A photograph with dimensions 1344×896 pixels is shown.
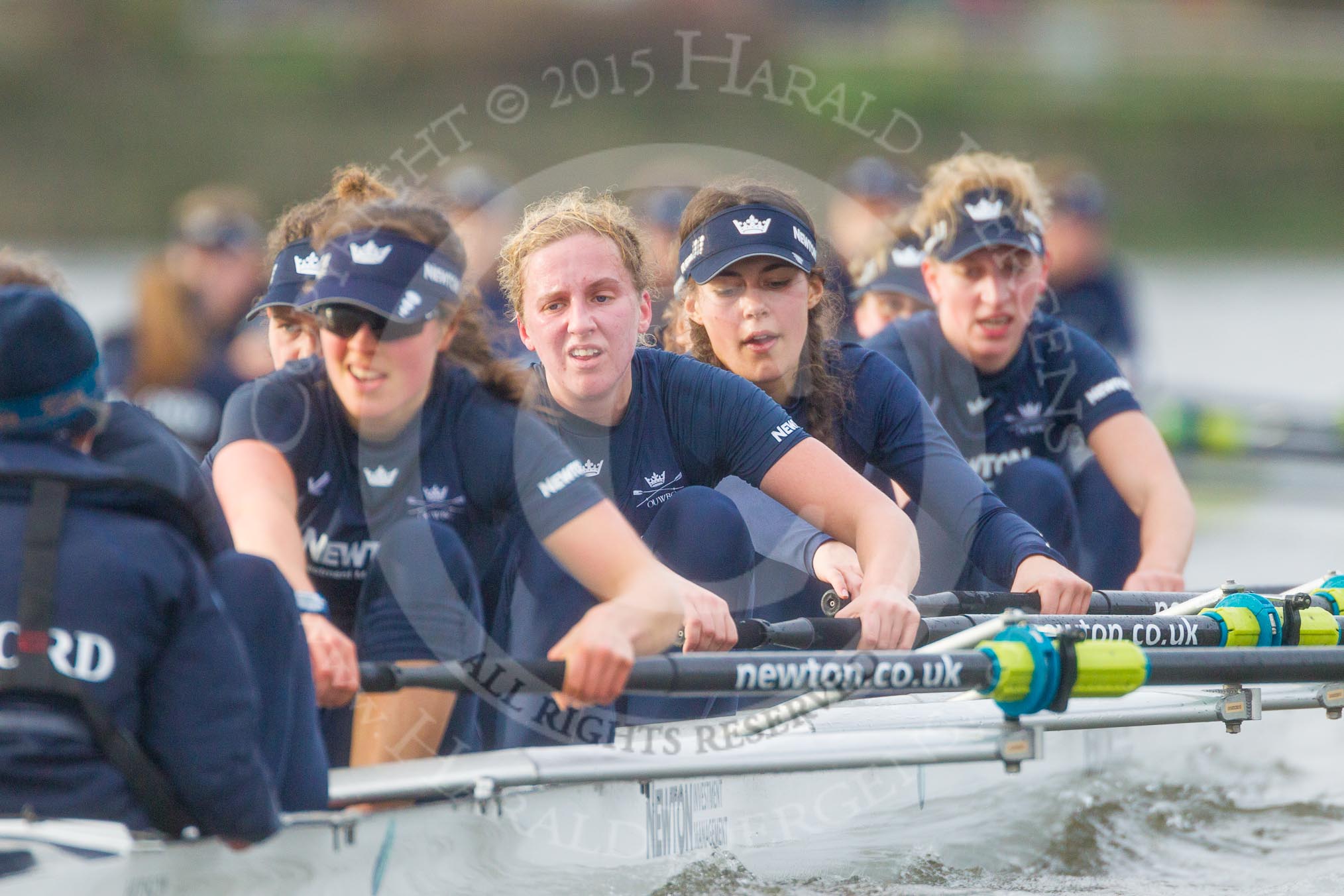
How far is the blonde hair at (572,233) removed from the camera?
2924mm

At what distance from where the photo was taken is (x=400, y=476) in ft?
9.04

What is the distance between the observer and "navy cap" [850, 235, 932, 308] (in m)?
4.45

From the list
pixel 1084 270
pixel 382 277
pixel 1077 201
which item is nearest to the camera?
pixel 382 277

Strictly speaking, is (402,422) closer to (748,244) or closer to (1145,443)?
(748,244)

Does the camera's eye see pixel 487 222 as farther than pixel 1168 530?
Yes

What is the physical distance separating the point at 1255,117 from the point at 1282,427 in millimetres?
18217

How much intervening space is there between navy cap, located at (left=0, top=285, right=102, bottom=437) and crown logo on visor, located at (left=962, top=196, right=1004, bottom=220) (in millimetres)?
2490

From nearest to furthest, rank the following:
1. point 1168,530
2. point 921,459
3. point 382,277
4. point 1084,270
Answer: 1. point 382,277
2. point 921,459
3. point 1168,530
4. point 1084,270

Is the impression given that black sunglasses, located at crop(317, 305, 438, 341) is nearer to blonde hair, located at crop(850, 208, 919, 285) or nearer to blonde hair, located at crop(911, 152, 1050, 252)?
blonde hair, located at crop(911, 152, 1050, 252)

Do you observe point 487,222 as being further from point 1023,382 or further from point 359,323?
point 359,323

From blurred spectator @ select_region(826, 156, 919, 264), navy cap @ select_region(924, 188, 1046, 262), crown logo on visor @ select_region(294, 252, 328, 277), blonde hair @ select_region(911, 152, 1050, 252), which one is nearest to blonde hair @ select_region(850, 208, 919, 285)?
blonde hair @ select_region(911, 152, 1050, 252)

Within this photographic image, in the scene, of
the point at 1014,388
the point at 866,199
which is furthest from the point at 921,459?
the point at 866,199

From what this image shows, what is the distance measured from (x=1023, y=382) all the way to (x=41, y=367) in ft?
8.78

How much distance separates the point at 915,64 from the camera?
2292 cm
